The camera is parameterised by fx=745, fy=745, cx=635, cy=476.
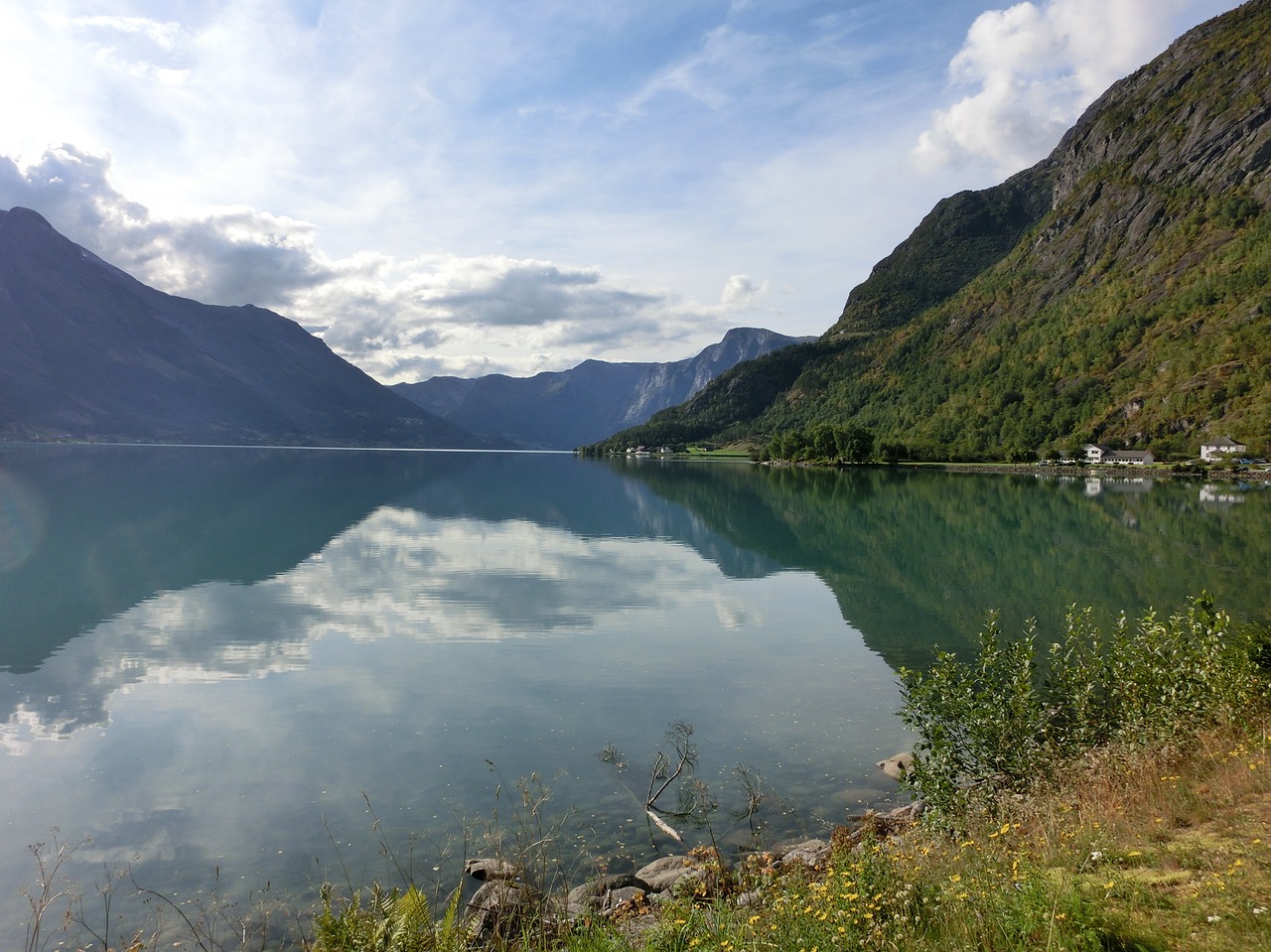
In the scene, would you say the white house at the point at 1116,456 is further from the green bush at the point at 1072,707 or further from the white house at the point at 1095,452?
the green bush at the point at 1072,707

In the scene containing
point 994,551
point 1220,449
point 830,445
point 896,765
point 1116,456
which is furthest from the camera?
point 830,445

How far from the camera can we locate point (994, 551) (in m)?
46.3

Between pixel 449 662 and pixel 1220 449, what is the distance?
147537mm

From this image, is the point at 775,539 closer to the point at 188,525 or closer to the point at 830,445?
the point at 188,525

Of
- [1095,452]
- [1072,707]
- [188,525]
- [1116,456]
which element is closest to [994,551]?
[1072,707]

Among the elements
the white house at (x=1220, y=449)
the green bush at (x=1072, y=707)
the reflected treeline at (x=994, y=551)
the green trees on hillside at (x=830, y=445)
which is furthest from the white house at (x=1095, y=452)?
the green bush at (x=1072, y=707)

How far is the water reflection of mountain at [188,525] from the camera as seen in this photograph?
99.7 ft

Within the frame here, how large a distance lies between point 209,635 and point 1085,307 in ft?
731

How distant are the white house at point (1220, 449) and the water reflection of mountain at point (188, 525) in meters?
98.6

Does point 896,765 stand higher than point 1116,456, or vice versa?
point 1116,456

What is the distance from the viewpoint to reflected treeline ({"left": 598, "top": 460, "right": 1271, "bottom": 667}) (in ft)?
98.6


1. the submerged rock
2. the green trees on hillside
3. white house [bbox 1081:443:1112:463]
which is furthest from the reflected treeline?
the green trees on hillside

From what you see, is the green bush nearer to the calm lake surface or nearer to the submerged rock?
the submerged rock

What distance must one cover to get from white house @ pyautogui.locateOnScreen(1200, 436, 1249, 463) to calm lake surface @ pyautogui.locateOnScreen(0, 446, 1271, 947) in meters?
81.1
